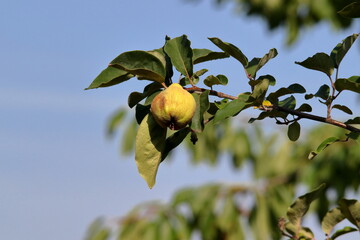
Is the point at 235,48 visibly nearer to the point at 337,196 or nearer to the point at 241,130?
the point at 337,196

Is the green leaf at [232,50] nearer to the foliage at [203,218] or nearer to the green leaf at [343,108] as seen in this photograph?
the green leaf at [343,108]

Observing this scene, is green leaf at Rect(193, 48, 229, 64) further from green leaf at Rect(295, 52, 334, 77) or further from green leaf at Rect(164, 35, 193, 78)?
green leaf at Rect(295, 52, 334, 77)

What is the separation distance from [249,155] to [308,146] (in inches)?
24.4

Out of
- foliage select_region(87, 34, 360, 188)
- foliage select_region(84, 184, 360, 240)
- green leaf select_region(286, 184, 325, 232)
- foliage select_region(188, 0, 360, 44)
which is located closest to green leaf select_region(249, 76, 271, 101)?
foliage select_region(87, 34, 360, 188)

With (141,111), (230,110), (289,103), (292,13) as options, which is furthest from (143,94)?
(292,13)

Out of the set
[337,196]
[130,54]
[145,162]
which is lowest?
[337,196]

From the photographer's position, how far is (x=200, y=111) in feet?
3.06

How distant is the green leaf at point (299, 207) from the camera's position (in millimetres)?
1163

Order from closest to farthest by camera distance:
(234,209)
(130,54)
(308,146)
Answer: (130,54) < (234,209) < (308,146)

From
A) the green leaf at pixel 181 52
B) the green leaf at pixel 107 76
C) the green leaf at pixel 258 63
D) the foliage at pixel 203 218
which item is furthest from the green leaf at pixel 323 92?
the foliage at pixel 203 218

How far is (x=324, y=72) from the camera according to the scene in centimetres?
110

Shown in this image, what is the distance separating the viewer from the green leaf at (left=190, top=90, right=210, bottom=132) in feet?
3.05

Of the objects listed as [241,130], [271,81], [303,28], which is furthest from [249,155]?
[271,81]

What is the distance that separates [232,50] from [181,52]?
9 cm
